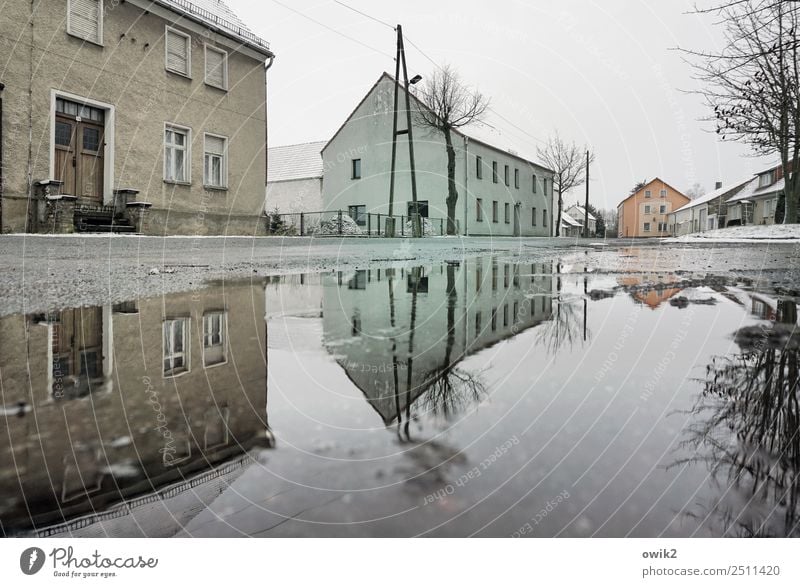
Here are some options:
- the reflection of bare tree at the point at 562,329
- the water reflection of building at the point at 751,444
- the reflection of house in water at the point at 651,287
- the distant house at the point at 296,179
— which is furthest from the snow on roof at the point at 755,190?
the water reflection of building at the point at 751,444

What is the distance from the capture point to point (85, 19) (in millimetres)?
9062

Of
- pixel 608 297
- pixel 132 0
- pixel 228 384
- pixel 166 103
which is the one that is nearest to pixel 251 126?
pixel 166 103

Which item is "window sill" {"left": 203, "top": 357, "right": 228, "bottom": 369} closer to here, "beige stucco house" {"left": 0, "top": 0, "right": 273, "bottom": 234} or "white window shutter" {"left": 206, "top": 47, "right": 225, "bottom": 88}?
"beige stucco house" {"left": 0, "top": 0, "right": 273, "bottom": 234}

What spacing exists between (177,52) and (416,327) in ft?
36.3

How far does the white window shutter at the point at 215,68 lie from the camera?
1110 cm

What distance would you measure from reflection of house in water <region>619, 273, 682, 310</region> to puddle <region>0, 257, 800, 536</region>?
973 mm

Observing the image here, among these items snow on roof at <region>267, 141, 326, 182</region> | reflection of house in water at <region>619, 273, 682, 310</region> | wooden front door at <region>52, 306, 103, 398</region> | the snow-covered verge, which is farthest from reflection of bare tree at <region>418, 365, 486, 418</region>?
snow on roof at <region>267, 141, 326, 182</region>

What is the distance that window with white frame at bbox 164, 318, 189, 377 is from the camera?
119 cm

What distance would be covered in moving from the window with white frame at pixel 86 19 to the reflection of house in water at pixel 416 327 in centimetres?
854

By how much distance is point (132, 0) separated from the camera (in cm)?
977

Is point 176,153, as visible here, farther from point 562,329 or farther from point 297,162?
point 297,162

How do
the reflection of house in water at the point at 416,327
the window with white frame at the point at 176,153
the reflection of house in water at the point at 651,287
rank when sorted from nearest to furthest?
the reflection of house in water at the point at 416,327 < the reflection of house in water at the point at 651,287 < the window with white frame at the point at 176,153

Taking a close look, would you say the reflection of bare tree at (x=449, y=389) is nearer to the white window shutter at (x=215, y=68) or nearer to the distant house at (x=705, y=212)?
the white window shutter at (x=215, y=68)
